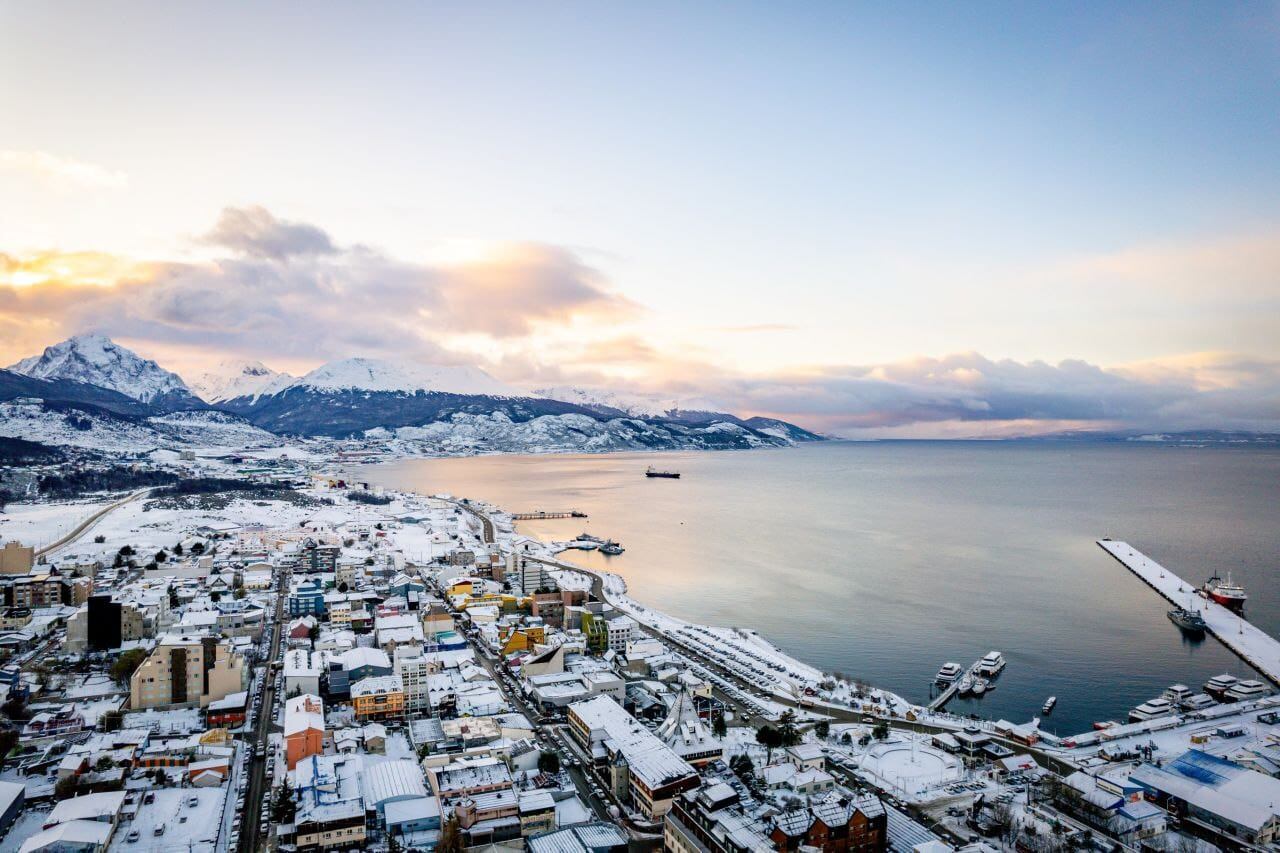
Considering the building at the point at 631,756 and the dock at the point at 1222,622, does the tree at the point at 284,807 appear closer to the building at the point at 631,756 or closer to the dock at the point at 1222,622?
the building at the point at 631,756

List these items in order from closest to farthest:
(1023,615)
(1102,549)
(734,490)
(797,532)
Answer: (1023,615)
(1102,549)
(797,532)
(734,490)

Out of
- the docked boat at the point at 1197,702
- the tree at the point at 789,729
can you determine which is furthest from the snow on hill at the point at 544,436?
the docked boat at the point at 1197,702

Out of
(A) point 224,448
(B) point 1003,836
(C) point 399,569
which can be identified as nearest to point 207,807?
(B) point 1003,836

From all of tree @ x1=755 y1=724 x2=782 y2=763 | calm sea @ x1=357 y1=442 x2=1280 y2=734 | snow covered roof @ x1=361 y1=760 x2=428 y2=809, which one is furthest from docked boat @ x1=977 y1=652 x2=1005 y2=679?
snow covered roof @ x1=361 y1=760 x2=428 y2=809

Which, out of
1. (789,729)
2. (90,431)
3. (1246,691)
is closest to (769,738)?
(789,729)

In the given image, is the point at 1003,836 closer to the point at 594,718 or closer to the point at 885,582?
the point at 594,718

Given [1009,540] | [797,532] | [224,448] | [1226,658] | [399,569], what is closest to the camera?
[1226,658]
